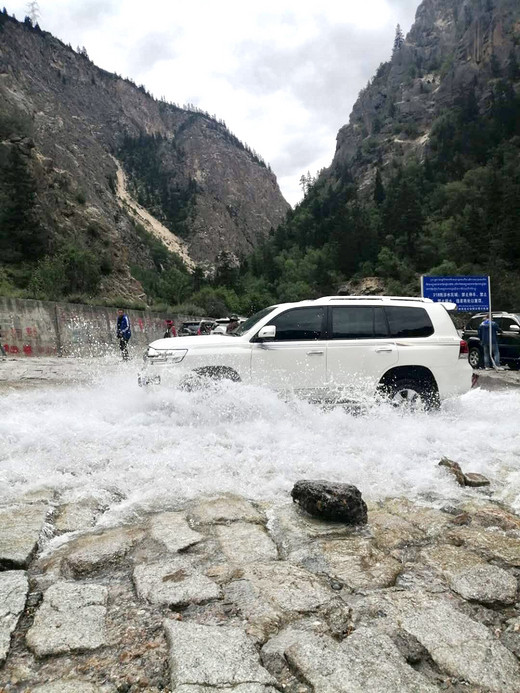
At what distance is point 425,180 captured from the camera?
8525cm

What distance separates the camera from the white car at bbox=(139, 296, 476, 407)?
6.97m

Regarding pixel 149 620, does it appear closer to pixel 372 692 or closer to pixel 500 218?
pixel 372 692

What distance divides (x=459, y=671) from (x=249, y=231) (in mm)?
154649

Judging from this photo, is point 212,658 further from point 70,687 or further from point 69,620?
point 69,620

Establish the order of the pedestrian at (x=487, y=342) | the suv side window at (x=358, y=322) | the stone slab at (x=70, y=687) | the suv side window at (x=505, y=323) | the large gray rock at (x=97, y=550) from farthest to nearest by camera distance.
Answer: the suv side window at (x=505, y=323), the pedestrian at (x=487, y=342), the suv side window at (x=358, y=322), the large gray rock at (x=97, y=550), the stone slab at (x=70, y=687)

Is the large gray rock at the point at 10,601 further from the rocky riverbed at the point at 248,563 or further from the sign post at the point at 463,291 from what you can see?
the sign post at the point at 463,291

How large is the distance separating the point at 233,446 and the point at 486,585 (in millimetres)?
3283

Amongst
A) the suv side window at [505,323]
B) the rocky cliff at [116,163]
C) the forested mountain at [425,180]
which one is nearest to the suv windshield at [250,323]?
the suv side window at [505,323]

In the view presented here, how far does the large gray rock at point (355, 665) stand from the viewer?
6.32 ft

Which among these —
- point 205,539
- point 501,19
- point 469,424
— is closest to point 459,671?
point 205,539

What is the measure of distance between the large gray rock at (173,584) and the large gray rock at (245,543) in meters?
0.31

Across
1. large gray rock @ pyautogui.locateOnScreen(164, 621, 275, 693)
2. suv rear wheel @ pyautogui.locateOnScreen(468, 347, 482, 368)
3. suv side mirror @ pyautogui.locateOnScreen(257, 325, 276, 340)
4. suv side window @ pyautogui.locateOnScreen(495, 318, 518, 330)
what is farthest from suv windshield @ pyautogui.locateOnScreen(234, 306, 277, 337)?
suv side window @ pyautogui.locateOnScreen(495, 318, 518, 330)

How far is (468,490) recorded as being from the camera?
14.6 feet

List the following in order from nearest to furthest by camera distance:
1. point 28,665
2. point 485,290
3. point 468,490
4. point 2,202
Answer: point 28,665 → point 468,490 → point 485,290 → point 2,202
